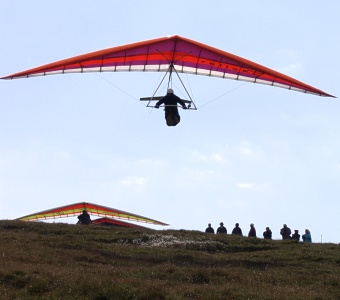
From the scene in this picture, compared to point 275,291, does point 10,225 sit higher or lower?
higher

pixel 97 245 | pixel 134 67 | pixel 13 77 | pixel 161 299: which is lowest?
pixel 161 299

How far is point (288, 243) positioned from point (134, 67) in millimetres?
9836

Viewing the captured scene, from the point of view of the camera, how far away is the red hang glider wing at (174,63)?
24.4 meters

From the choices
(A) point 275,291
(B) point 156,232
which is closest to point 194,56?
(B) point 156,232

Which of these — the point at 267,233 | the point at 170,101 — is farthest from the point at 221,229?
the point at 170,101

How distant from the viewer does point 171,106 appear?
26.5m

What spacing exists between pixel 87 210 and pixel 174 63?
71.5 ft

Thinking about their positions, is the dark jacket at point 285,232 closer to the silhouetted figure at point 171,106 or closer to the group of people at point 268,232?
the group of people at point 268,232

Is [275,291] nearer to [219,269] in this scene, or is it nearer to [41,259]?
[219,269]

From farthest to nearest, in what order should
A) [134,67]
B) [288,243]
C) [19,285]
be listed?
[134,67] → [288,243] → [19,285]

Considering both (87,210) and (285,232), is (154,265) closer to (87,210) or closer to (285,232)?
(285,232)

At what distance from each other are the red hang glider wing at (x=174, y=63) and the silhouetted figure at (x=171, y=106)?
1.96m

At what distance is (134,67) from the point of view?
93.7 ft

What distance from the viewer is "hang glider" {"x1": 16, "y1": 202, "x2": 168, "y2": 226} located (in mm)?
46688
